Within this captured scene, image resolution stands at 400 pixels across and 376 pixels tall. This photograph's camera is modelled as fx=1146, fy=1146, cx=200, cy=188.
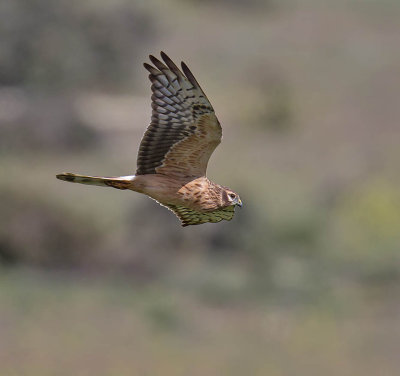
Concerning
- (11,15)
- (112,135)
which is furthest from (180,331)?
(11,15)

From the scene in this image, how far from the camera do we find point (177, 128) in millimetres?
9406

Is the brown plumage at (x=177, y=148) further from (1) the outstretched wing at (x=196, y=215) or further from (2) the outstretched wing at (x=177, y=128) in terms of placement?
(1) the outstretched wing at (x=196, y=215)

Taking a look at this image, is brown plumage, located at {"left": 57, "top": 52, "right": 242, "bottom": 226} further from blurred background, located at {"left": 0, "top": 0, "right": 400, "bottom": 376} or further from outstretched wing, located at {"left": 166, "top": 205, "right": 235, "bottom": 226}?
blurred background, located at {"left": 0, "top": 0, "right": 400, "bottom": 376}

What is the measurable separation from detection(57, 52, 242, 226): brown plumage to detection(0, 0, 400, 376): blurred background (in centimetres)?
1063

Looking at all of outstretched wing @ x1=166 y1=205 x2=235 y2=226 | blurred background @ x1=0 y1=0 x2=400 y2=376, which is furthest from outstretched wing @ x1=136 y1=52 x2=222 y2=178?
blurred background @ x1=0 y1=0 x2=400 y2=376

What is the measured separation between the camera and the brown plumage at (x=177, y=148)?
9219 millimetres

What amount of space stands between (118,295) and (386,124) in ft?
42.6

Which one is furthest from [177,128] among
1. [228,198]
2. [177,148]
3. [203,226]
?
[203,226]

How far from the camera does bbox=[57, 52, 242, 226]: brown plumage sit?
9219 millimetres

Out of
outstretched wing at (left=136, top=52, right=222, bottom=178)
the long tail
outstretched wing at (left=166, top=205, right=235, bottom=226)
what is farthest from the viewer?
outstretched wing at (left=166, top=205, right=235, bottom=226)

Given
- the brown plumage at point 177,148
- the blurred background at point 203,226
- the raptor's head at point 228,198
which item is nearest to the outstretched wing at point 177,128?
the brown plumage at point 177,148

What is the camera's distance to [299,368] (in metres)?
21.1

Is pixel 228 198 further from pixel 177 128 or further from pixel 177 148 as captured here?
pixel 177 128

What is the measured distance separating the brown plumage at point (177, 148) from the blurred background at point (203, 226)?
1063cm
